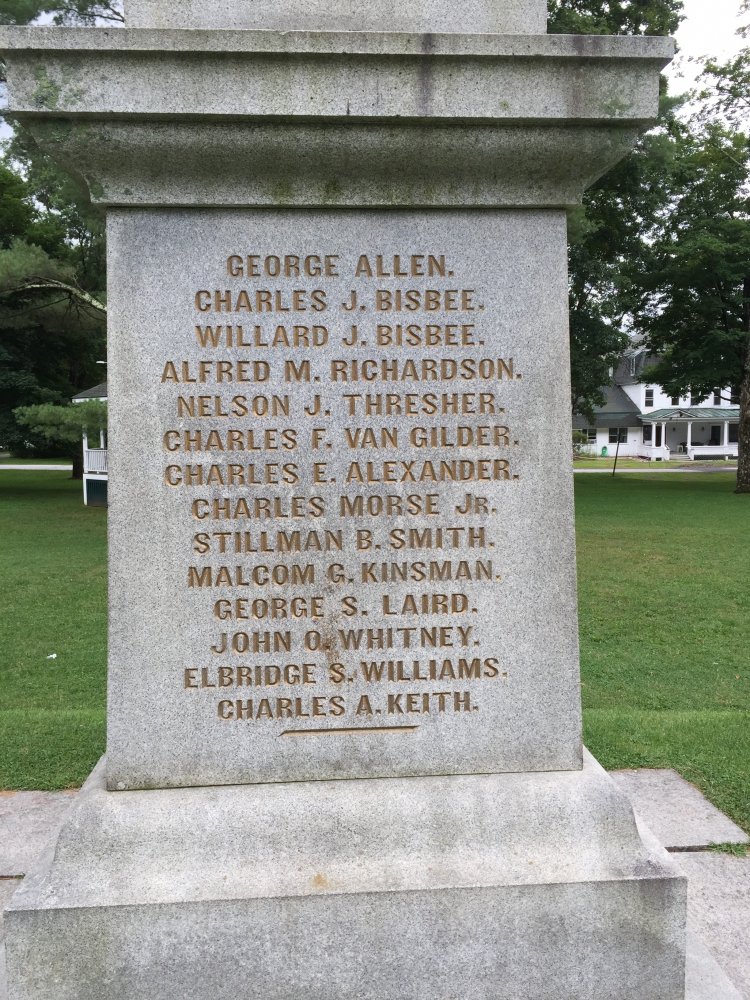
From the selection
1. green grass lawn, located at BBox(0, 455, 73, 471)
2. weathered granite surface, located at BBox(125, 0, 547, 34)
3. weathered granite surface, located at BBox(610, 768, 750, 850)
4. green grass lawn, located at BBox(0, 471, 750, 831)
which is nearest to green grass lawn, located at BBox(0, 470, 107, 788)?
green grass lawn, located at BBox(0, 471, 750, 831)

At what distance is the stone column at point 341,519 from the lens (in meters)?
2.15

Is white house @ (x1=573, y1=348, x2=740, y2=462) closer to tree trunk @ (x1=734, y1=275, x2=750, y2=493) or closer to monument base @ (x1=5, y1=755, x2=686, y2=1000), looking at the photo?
tree trunk @ (x1=734, y1=275, x2=750, y2=493)

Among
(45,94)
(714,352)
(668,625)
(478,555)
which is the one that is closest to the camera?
(45,94)

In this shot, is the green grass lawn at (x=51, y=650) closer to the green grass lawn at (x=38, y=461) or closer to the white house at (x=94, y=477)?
the white house at (x=94, y=477)

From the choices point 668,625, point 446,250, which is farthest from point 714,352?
point 446,250

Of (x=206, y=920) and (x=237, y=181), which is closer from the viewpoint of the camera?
(x=206, y=920)

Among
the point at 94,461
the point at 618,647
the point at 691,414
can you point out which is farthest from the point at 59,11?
the point at 691,414

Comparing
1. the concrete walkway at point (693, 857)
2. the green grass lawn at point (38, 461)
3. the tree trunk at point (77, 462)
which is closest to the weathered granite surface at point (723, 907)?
the concrete walkway at point (693, 857)

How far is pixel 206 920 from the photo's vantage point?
2.17m

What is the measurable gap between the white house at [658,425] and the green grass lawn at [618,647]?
42671mm

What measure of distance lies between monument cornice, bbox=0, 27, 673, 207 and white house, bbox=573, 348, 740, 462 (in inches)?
2260

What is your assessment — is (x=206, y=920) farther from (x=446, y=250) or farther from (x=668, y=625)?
(x=668, y=625)

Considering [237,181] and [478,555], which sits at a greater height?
[237,181]

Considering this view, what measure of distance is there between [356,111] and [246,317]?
660 mm
